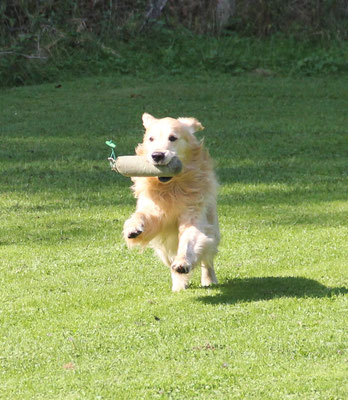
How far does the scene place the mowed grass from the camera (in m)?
5.08

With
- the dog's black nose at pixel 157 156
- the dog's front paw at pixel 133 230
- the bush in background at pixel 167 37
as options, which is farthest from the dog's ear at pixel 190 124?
the bush in background at pixel 167 37

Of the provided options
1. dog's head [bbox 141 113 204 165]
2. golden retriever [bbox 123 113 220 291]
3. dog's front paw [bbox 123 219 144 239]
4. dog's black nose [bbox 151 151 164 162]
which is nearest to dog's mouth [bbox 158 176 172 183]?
golden retriever [bbox 123 113 220 291]

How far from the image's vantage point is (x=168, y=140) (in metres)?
6.72

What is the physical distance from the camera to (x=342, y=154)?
41.2ft

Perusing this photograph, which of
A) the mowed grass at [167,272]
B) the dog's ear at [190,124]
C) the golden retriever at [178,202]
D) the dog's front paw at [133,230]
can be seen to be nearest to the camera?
the mowed grass at [167,272]

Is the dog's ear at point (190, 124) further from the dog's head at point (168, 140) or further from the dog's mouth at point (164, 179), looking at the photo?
the dog's mouth at point (164, 179)

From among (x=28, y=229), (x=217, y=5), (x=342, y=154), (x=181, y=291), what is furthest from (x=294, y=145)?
(x=217, y=5)

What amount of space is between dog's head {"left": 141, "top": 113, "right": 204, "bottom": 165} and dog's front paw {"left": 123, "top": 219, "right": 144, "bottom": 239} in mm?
501

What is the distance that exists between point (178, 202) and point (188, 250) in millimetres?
563

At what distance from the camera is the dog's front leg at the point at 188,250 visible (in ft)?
20.3

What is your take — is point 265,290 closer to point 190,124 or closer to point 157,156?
point 157,156

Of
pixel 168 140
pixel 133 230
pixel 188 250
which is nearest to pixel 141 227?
pixel 133 230

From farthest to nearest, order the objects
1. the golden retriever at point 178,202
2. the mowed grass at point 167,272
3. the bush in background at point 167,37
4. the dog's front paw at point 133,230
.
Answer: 1. the bush in background at point 167,37
2. the golden retriever at point 178,202
3. the dog's front paw at point 133,230
4. the mowed grass at point 167,272

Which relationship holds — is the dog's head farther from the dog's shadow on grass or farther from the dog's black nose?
the dog's shadow on grass
